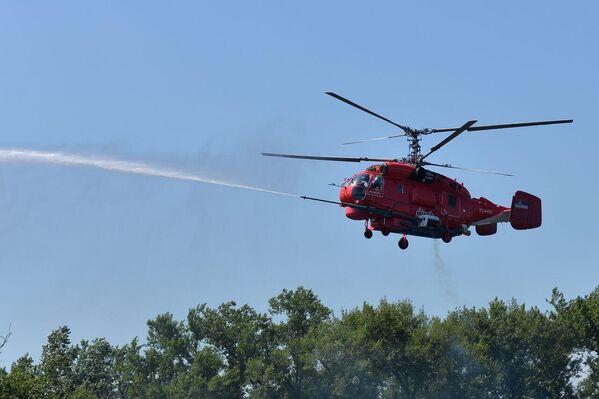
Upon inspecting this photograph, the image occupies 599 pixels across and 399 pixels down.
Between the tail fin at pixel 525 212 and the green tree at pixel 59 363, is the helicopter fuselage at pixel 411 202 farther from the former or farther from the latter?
the green tree at pixel 59 363

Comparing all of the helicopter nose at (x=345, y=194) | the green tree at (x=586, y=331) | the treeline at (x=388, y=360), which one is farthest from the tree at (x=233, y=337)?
the helicopter nose at (x=345, y=194)

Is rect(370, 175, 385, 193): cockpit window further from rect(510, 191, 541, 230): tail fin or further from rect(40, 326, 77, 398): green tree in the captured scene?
rect(40, 326, 77, 398): green tree

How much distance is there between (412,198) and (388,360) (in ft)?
156

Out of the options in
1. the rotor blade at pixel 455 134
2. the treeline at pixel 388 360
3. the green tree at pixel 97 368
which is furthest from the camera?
the green tree at pixel 97 368

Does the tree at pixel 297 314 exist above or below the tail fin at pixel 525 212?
below

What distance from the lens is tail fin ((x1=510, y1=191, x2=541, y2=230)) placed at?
73.8 m

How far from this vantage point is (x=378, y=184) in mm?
67500

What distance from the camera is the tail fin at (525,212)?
7375cm

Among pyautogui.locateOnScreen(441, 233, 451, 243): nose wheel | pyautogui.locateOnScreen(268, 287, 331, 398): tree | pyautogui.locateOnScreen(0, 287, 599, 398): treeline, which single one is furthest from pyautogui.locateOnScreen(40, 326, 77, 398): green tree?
pyautogui.locateOnScreen(441, 233, 451, 243): nose wheel

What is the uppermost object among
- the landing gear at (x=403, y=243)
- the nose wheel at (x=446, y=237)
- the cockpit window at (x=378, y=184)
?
the cockpit window at (x=378, y=184)

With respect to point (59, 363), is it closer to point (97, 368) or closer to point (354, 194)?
point (97, 368)

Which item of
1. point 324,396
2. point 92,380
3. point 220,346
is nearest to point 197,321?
point 220,346

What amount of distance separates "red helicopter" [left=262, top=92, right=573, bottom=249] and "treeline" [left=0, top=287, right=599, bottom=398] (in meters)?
42.8

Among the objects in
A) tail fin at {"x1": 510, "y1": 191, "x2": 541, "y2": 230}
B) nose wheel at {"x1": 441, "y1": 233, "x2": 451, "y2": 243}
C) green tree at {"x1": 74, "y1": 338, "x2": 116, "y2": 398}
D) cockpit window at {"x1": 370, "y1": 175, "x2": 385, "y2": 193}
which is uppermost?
cockpit window at {"x1": 370, "y1": 175, "x2": 385, "y2": 193}
